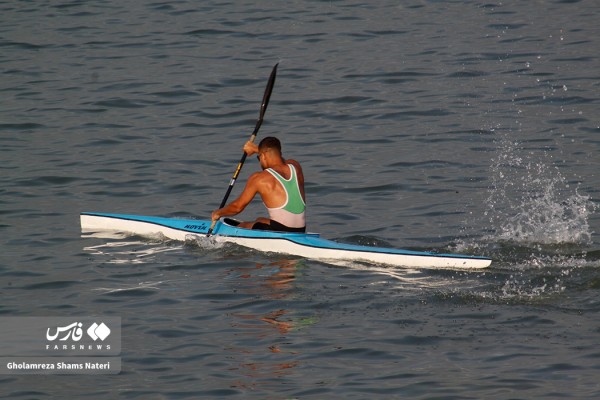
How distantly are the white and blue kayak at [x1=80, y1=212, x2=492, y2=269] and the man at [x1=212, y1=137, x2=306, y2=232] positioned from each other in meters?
0.20

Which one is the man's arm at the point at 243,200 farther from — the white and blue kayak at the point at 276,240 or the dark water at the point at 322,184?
the dark water at the point at 322,184

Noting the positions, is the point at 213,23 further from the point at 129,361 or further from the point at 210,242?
the point at 129,361

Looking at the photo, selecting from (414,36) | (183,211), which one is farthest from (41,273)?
(414,36)

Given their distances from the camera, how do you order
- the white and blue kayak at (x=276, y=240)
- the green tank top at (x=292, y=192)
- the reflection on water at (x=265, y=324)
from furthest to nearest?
the green tank top at (x=292, y=192)
the white and blue kayak at (x=276, y=240)
the reflection on water at (x=265, y=324)

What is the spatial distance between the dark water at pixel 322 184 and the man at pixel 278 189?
1.50ft

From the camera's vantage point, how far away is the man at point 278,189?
40.7ft

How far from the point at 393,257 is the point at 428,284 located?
67 centimetres

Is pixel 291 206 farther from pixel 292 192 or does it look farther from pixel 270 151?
pixel 270 151

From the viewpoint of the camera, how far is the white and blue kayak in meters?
11.6

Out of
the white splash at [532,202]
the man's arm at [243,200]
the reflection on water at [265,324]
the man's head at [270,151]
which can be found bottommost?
the reflection on water at [265,324]
